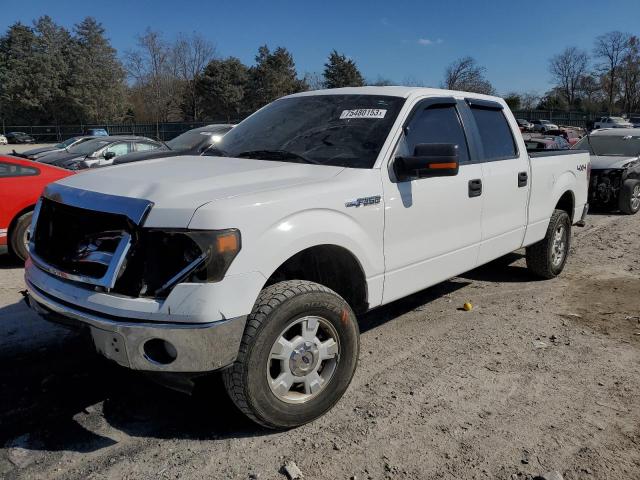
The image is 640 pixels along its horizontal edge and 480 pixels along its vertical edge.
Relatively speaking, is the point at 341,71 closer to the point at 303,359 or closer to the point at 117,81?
the point at 117,81

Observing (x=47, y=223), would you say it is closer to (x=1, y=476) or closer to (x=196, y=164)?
(x=196, y=164)

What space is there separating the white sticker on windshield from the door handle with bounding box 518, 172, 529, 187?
5.80ft

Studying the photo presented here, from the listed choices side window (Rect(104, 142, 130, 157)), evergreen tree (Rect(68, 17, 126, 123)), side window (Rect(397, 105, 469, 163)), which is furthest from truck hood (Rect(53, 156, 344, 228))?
evergreen tree (Rect(68, 17, 126, 123))

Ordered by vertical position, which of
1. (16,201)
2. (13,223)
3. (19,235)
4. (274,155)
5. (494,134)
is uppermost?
(494,134)

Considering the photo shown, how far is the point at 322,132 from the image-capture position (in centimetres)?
398

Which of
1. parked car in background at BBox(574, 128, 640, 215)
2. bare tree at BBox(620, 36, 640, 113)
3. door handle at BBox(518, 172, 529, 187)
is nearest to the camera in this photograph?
door handle at BBox(518, 172, 529, 187)

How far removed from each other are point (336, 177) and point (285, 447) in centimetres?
159

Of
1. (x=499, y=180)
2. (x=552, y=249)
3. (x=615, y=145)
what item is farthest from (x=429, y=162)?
(x=615, y=145)

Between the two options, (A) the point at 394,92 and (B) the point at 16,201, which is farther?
(B) the point at 16,201

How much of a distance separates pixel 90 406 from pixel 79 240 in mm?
1089

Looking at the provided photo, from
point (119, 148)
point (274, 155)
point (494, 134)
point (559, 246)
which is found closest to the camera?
point (274, 155)

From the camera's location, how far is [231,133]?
4.63m

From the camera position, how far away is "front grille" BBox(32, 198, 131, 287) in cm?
280

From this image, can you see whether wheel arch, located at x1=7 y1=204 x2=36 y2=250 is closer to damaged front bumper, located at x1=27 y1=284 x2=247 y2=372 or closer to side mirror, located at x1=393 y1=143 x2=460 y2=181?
damaged front bumper, located at x1=27 y1=284 x2=247 y2=372
